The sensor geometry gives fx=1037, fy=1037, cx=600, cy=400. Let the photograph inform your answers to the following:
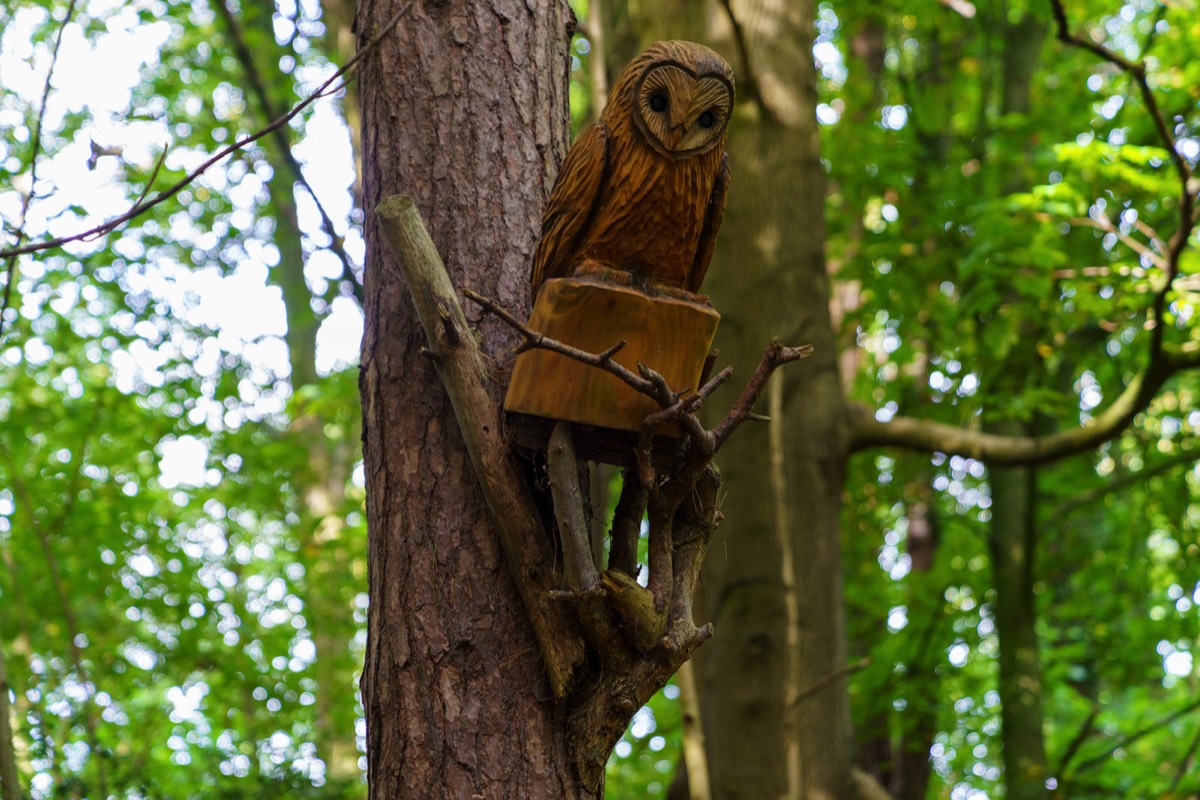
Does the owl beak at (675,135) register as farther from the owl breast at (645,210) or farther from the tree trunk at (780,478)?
the tree trunk at (780,478)

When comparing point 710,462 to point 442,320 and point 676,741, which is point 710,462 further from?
point 676,741

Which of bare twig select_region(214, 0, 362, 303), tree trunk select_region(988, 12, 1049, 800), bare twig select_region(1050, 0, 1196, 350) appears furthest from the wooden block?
tree trunk select_region(988, 12, 1049, 800)

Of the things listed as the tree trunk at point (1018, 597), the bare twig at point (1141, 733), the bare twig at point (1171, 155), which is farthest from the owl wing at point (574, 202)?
the bare twig at point (1141, 733)

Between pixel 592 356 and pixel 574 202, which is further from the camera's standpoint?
pixel 574 202

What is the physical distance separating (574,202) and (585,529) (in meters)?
0.58

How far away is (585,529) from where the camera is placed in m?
1.78

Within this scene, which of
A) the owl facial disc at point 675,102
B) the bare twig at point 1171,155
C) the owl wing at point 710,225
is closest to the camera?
the owl facial disc at point 675,102

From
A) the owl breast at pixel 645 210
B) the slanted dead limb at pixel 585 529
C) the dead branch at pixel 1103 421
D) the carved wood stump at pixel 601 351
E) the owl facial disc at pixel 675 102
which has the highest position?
the dead branch at pixel 1103 421

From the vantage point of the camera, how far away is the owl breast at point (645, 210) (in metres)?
1.84

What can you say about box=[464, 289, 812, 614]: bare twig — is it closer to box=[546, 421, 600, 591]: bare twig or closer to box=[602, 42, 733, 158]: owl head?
box=[546, 421, 600, 591]: bare twig

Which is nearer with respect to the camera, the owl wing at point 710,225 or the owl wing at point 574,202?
the owl wing at point 574,202

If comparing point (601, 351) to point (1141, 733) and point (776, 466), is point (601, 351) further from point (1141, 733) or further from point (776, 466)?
point (1141, 733)

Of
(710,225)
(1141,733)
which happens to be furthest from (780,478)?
(1141,733)

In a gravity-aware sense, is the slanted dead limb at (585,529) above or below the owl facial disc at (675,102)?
below
